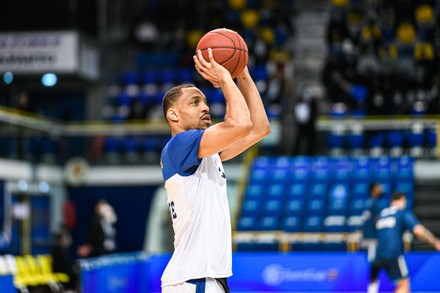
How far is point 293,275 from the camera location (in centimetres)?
1501

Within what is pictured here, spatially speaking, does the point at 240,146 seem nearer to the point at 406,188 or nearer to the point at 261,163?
the point at 406,188

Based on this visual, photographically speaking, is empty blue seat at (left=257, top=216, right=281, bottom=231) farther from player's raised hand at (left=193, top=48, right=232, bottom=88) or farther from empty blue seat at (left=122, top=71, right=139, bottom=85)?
player's raised hand at (left=193, top=48, right=232, bottom=88)

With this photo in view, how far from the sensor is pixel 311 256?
49.3 ft

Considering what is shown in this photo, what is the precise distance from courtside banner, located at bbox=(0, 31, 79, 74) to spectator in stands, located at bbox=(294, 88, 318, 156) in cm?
654

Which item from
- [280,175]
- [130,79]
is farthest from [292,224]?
[130,79]

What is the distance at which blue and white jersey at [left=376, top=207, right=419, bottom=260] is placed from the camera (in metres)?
12.2

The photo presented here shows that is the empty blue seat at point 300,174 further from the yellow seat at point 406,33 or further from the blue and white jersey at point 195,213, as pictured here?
the blue and white jersey at point 195,213

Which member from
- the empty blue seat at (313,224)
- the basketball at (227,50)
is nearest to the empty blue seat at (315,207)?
the empty blue seat at (313,224)

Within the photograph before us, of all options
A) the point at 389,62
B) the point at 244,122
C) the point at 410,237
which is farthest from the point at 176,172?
the point at 389,62

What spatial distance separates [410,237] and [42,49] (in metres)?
11.1

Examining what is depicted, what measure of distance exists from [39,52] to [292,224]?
8.84m

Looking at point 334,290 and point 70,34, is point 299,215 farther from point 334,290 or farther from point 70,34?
point 70,34

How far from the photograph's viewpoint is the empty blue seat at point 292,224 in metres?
17.9

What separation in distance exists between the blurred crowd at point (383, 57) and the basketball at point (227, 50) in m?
15.3
